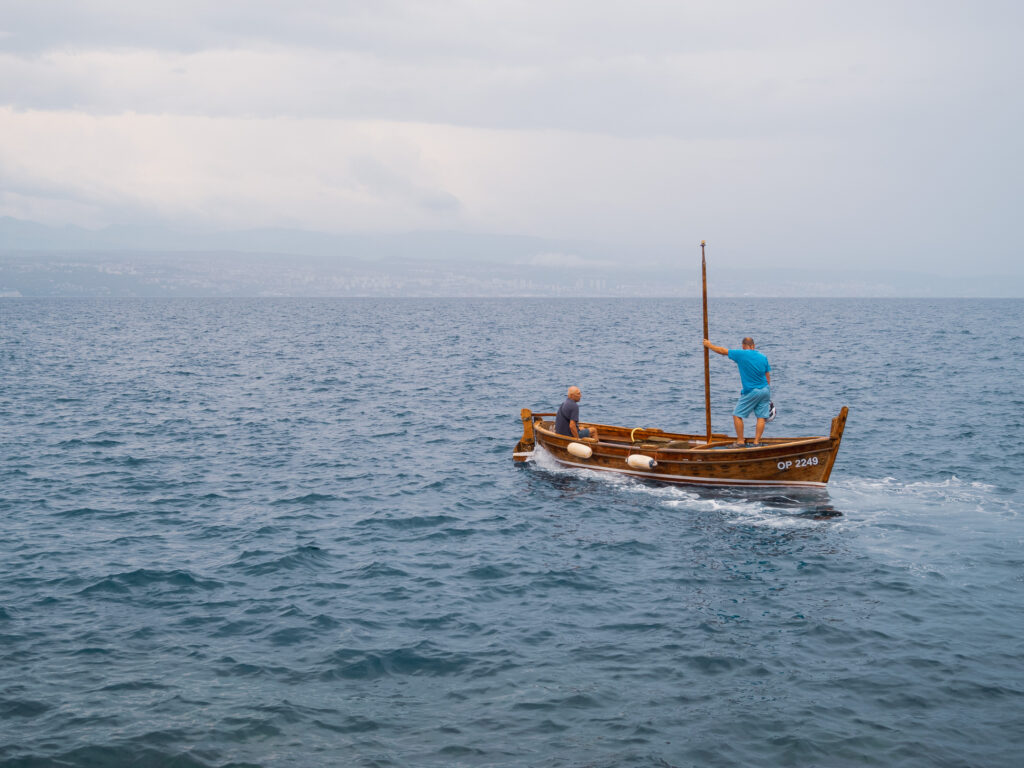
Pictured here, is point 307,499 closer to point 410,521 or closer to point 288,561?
point 410,521

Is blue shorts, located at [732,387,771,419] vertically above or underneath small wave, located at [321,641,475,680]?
above

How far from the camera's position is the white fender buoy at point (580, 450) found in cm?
2267

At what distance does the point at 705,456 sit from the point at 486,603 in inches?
344

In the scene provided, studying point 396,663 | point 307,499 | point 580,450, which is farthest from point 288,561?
point 580,450

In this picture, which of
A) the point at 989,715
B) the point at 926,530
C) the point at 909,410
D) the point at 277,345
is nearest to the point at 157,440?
the point at 926,530

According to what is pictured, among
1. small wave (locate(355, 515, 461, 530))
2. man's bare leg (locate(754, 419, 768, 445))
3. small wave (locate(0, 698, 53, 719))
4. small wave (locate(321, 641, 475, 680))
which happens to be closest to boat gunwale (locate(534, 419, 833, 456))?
man's bare leg (locate(754, 419, 768, 445))

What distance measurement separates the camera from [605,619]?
13.6 m

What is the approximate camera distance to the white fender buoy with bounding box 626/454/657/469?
71.3 ft

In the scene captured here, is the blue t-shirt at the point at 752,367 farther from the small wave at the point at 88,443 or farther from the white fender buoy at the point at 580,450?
the small wave at the point at 88,443

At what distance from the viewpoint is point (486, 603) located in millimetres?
14375

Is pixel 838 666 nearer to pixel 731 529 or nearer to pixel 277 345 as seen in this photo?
pixel 731 529

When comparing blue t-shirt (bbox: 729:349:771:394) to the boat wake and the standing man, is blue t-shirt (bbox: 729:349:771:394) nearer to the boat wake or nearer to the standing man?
the boat wake

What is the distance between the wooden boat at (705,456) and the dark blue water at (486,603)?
1.82 feet

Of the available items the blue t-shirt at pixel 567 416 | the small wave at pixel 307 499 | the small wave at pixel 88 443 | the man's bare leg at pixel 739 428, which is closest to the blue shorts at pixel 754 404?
the man's bare leg at pixel 739 428
